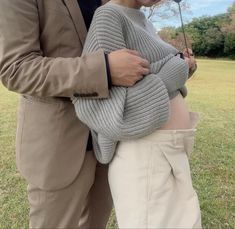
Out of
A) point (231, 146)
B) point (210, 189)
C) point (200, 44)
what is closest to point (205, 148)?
point (231, 146)

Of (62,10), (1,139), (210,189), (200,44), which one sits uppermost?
(62,10)

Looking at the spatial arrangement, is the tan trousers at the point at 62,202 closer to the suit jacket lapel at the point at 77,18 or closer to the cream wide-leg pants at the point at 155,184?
the cream wide-leg pants at the point at 155,184

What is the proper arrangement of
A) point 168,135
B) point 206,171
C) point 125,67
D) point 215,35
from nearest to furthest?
point 125,67 < point 168,135 < point 206,171 < point 215,35

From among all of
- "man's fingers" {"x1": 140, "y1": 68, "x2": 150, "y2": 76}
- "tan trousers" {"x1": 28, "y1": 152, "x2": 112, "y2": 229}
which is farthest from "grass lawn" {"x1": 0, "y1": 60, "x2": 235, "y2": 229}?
"man's fingers" {"x1": 140, "y1": 68, "x2": 150, "y2": 76}

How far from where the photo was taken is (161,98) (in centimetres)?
151

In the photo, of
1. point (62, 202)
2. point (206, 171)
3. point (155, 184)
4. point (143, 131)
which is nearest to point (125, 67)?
point (143, 131)

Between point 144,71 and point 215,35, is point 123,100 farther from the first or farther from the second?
point 215,35

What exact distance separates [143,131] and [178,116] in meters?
0.21

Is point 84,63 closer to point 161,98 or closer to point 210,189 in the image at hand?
point 161,98

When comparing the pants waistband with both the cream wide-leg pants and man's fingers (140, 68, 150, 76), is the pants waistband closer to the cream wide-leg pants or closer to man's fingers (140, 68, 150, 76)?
the cream wide-leg pants

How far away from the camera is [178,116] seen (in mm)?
1663

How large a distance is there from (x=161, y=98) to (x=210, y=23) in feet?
73.0

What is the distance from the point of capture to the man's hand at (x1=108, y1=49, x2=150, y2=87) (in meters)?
1.47

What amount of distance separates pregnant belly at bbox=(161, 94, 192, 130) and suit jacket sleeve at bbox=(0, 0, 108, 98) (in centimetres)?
28
